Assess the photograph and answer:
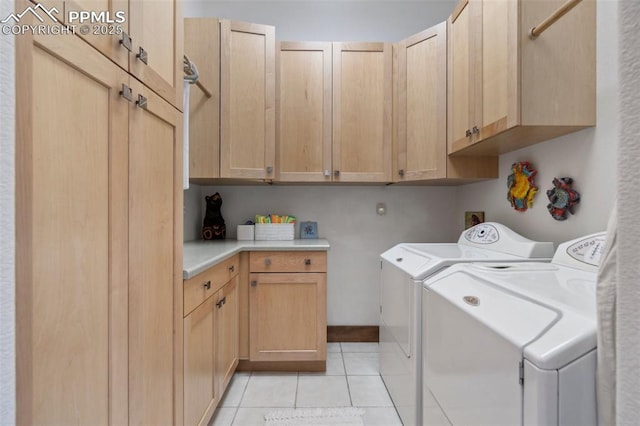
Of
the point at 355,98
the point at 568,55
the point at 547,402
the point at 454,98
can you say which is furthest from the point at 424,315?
the point at 355,98

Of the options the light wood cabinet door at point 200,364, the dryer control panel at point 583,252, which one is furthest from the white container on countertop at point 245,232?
the dryer control panel at point 583,252

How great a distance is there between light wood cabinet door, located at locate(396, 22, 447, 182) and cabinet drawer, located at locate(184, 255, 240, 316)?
138 centimetres

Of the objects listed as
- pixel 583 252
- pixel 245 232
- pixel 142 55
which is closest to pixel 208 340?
pixel 245 232

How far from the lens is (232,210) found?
2.64 meters

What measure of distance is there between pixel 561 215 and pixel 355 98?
4.93ft

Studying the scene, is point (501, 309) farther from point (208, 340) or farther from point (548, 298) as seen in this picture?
point (208, 340)

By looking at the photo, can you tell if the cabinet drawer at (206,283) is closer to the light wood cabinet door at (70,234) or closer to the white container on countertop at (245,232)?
the light wood cabinet door at (70,234)

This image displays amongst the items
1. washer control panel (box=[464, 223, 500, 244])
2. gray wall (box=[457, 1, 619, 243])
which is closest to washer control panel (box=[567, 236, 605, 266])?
gray wall (box=[457, 1, 619, 243])

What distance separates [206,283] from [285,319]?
82 cm

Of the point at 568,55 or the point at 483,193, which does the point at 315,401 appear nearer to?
the point at 483,193

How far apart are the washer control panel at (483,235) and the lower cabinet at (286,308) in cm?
102

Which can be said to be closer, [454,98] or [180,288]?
[180,288]

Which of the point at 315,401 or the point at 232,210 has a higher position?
the point at 232,210

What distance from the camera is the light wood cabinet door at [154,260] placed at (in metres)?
0.83
